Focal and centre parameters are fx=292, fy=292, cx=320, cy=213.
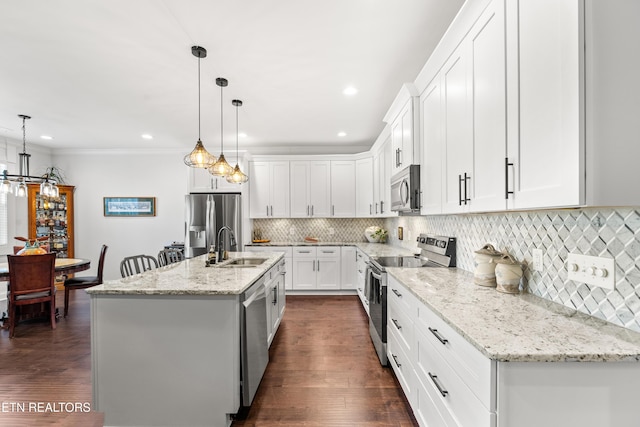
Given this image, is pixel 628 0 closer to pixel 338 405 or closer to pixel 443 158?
pixel 443 158

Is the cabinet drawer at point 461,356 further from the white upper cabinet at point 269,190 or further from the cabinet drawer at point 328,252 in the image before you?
the white upper cabinet at point 269,190

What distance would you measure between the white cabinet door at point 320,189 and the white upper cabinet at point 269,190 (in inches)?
18.1

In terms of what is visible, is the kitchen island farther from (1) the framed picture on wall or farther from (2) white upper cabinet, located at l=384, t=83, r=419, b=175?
(1) the framed picture on wall

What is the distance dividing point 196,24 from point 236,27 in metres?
0.28

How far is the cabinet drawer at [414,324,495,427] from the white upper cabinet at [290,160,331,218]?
3.81m

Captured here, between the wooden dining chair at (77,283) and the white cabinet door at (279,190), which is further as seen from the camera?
the white cabinet door at (279,190)

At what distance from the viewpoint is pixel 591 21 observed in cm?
92

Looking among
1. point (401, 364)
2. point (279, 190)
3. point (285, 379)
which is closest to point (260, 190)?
point (279, 190)

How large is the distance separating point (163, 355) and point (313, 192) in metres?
3.88

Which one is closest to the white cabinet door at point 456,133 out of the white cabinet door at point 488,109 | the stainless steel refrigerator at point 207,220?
the white cabinet door at point 488,109

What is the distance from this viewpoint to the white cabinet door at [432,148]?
2.11 meters

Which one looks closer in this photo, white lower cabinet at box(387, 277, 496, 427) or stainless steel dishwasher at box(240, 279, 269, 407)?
white lower cabinet at box(387, 277, 496, 427)

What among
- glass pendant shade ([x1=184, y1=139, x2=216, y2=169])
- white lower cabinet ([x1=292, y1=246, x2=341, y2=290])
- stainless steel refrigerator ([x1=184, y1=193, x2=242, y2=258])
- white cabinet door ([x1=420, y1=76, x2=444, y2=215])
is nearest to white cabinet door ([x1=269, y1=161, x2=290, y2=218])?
stainless steel refrigerator ([x1=184, y1=193, x2=242, y2=258])

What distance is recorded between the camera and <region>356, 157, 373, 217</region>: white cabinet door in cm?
511
